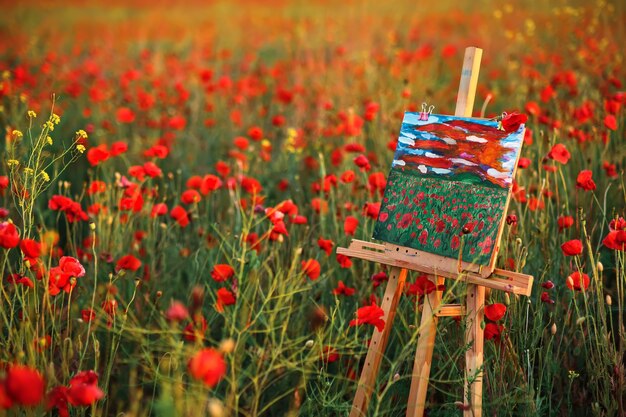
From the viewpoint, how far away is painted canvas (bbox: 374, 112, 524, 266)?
73.9 inches

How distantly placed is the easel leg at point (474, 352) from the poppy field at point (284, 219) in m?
0.04

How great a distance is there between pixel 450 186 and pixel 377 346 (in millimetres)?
520

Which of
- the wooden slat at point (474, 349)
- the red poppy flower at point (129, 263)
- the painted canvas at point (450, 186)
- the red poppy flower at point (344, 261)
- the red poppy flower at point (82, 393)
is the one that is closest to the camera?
the red poppy flower at point (82, 393)

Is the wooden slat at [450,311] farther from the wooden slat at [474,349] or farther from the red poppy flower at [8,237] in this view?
the red poppy flower at [8,237]

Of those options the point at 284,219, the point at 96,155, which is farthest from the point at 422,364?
the point at 96,155

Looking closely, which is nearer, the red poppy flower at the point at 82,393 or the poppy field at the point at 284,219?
the red poppy flower at the point at 82,393

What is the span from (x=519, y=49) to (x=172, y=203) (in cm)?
360

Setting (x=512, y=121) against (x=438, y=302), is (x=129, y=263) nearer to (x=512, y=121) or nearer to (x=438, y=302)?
(x=438, y=302)

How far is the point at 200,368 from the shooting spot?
1.09 m

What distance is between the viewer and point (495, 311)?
1.83 metres

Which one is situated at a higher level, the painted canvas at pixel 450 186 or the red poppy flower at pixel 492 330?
the painted canvas at pixel 450 186

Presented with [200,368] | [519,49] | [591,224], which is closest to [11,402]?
[200,368]

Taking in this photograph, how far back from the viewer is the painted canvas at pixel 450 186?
1877mm

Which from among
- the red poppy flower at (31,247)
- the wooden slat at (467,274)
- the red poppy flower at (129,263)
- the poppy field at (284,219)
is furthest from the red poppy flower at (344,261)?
the red poppy flower at (31,247)
